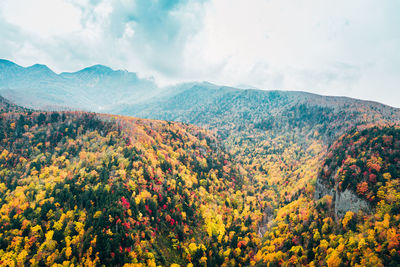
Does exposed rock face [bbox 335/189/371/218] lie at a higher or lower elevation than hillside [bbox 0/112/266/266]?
higher

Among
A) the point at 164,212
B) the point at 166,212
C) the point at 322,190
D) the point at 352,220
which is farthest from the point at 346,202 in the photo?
the point at 164,212

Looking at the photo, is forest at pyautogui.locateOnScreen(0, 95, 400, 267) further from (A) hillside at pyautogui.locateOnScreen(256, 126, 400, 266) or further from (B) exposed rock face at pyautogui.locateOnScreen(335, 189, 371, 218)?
(B) exposed rock face at pyautogui.locateOnScreen(335, 189, 371, 218)

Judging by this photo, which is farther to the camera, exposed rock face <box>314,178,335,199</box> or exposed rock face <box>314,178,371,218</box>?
exposed rock face <box>314,178,335,199</box>

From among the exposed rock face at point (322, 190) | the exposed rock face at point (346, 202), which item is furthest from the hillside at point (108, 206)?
the exposed rock face at point (346, 202)

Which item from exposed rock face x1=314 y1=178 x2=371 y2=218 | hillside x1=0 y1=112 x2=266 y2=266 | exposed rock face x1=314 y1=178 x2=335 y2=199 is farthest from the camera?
exposed rock face x1=314 y1=178 x2=335 y2=199

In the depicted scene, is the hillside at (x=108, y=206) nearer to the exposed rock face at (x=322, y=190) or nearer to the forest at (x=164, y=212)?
the forest at (x=164, y=212)

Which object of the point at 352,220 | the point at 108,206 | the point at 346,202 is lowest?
the point at 108,206

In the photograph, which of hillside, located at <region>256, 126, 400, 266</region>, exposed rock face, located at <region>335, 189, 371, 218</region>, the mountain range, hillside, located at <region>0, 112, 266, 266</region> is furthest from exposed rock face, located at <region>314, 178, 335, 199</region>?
hillside, located at <region>0, 112, 266, 266</region>

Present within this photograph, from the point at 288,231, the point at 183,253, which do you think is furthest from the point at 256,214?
the point at 183,253

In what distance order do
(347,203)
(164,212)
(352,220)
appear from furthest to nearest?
(164,212), (347,203), (352,220)

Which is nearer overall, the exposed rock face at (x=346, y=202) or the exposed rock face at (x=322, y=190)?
the exposed rock face at (x=346, y=202)

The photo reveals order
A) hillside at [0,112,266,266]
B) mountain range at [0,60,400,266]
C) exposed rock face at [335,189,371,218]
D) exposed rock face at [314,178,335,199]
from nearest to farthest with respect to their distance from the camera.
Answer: mountain range at [0,60,400,266]
hillside at [0,112,266,266]
exposed rock face at [335,189,371,218]
exposed rock face at [314,178,335,199]

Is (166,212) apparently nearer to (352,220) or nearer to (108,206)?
(108,206)
